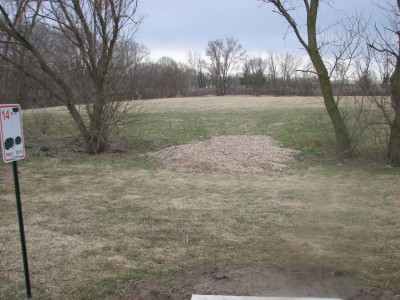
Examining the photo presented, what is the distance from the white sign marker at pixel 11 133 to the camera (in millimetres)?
3414

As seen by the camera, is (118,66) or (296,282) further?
(118,66)

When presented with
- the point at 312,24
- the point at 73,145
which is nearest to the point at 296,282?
the point at 312,24

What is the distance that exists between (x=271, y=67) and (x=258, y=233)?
316 ft

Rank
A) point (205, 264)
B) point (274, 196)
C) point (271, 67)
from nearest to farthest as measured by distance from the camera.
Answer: point (205, 264), point (274, 196), point (271, 67)

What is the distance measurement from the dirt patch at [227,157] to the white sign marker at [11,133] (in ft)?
21.7

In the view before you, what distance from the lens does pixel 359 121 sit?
10.7 m

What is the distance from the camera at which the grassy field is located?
4355 mm

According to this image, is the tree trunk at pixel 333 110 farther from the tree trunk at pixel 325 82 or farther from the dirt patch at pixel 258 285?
the dirt patch at pixel 258 285

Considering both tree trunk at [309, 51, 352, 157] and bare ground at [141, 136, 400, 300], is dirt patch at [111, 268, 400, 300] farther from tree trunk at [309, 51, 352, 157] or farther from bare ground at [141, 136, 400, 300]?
tree trunk at [309, 51, 352, 157]

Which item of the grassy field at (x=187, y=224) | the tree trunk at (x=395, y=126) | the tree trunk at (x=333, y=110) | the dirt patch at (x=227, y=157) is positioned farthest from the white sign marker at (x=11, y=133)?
the tree trunk at (x=333, y=110)

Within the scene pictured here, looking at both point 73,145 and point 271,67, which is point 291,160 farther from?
point 271,67

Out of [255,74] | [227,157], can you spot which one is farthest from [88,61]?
[255,74]

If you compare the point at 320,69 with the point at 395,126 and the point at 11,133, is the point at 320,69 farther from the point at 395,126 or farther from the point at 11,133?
the point at 11,133

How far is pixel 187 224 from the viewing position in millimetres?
5848
